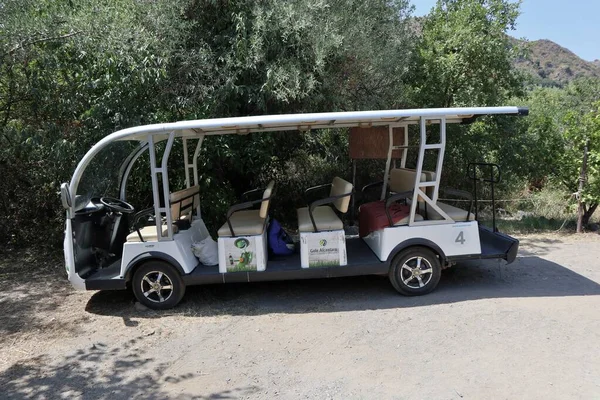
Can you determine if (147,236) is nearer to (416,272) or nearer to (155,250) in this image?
(155,250)

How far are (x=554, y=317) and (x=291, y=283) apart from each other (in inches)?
113

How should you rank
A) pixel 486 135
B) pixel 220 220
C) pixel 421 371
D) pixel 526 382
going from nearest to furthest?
pixel 526 382, pixel 421 371, pixel 220 220, pixel 486 135

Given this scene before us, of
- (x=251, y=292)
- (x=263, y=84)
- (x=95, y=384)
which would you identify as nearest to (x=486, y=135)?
(x=263, y=84)

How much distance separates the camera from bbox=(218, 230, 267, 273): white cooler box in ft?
15.4

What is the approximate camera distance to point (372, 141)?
642 cm

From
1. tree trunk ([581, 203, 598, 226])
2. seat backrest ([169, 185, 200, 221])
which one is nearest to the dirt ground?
seat backrest ([169, 185, 200, 221])

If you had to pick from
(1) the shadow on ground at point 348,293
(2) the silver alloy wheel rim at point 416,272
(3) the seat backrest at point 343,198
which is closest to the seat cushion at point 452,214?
(2) the silver alloy wheel rim at point 416,272

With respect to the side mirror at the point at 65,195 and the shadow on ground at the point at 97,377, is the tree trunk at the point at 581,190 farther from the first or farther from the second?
the side mirror at the point at 65,195

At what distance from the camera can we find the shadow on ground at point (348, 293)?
15.5 ft

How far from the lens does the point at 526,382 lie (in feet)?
10.3

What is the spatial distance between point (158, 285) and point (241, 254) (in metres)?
0.96

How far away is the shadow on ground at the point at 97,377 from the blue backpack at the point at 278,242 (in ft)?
6.13

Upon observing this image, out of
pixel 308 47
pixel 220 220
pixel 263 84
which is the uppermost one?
pixel 308 47

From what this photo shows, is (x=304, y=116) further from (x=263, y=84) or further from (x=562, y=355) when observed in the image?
(x=562, y=355)
